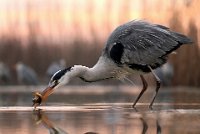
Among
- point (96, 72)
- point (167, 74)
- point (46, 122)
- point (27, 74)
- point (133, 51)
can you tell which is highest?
point (46, 122)

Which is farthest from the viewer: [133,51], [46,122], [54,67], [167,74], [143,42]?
[54,67]

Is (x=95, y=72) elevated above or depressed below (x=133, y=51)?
below

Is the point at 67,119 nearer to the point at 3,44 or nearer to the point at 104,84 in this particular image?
the point at 3,44

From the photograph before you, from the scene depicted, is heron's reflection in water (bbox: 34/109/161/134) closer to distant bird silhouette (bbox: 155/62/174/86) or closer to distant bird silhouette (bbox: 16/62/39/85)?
distant bird silhouette (bbox: 155/62/174/86)

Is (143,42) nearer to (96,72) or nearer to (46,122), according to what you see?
(96,72)

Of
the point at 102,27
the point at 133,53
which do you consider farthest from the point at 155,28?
the point at 102,27

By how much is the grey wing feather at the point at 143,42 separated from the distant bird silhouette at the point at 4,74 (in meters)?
18.8

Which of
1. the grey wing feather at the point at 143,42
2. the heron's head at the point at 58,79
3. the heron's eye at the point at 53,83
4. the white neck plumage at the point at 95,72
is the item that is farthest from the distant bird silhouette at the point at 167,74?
the heron's eye at the point at 53,83

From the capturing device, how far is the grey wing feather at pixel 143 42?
40.7 feet

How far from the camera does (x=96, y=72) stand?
477 inches

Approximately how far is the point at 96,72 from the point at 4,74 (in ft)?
64.5

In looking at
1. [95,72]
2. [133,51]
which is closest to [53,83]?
[95,72]

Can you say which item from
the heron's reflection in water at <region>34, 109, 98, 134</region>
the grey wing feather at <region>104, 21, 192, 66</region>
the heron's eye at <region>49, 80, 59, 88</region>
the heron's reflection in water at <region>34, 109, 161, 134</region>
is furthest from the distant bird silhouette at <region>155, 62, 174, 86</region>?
the heron's reflection in water at <region>34, 109, 161, 134</region>

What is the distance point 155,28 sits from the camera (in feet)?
42.0
